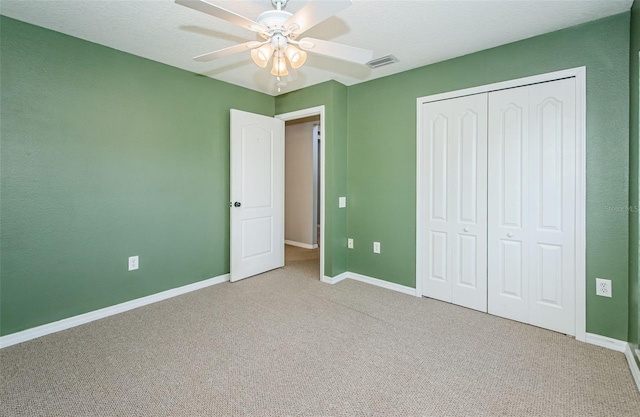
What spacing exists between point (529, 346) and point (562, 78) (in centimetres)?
204

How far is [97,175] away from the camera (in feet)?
8.77

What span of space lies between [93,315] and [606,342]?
13.3 ft

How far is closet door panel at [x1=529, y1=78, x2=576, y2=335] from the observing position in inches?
93.0

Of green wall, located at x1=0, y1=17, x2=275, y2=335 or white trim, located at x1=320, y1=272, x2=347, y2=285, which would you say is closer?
green wall, located at x1=0, y1=17, x2=275, y2=335

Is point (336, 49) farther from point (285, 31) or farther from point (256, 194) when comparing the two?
point (256, 194)

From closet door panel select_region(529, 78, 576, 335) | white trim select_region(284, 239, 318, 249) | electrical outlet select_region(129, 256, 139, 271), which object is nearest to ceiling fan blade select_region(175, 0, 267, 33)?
closet door panel select_region(529, 78, 576, 335)

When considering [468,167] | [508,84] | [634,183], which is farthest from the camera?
[468,167]

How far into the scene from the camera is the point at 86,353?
215 centimetres

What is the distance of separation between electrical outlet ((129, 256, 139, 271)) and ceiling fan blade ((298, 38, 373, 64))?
2.46 meters

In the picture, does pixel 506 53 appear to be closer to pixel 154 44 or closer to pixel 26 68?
pixel 154 44

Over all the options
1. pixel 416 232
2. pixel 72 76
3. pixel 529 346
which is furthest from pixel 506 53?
pixel 72 76

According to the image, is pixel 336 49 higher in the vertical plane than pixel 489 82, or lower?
lower

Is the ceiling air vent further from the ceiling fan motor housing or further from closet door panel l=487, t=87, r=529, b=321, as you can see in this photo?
the ceiling fan motor housing

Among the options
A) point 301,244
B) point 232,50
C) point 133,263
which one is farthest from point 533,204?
point 301,244
